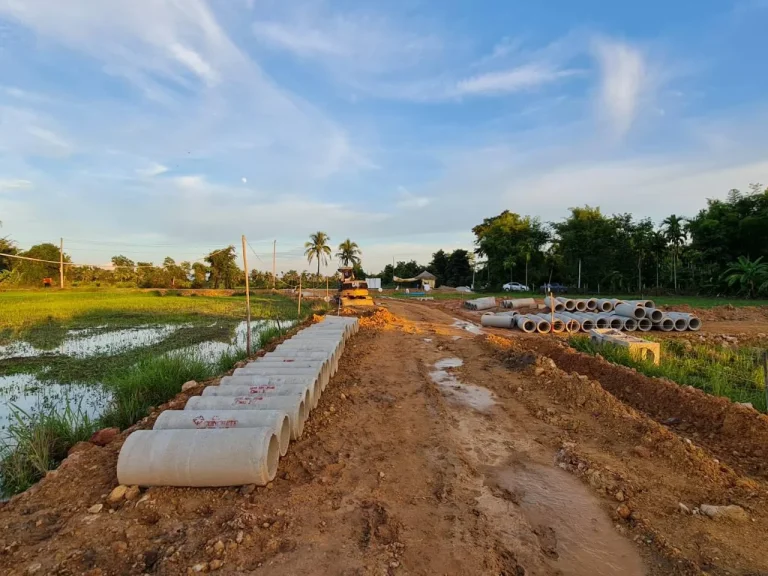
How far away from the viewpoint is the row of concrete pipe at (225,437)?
351 cm

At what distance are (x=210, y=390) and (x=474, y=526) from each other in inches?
140

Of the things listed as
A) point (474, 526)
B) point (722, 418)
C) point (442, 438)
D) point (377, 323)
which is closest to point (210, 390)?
point (442, 438)

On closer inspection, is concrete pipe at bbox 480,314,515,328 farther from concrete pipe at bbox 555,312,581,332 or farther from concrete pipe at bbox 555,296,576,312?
concrete pipe at bbox 555,296,576,312

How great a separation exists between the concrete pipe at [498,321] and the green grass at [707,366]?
3.88 meters

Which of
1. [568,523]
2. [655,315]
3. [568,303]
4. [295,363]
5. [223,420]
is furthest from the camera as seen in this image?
[568,303]

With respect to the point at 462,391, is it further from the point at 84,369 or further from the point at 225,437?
the point at 84,369

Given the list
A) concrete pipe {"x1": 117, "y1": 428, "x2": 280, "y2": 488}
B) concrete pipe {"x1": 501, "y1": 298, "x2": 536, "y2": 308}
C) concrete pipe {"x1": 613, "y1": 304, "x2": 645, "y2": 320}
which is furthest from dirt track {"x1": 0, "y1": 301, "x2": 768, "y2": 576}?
concrete pipe {"x1": 501, "y1": 298, "x2": 536, "y2": 308}

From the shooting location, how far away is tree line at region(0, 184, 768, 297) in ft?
95.7

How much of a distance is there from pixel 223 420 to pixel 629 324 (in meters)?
14.2

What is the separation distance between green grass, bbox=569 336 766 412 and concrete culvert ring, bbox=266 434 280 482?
6.81 metres

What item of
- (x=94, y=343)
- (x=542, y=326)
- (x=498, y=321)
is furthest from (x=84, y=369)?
(x=542, y=326)

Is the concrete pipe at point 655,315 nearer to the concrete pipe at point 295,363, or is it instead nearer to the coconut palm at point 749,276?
the concrete pipe at point 295,363

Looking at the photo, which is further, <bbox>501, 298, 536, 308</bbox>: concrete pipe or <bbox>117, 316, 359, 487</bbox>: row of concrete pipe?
<bbox>501, 298, 536, 308</bbox>: concrete pipe

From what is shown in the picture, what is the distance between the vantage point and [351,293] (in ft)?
78.7
